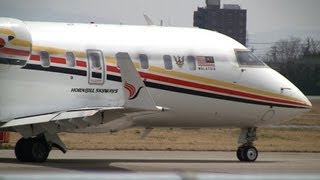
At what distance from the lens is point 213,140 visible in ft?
124

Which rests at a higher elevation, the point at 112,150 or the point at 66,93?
the point at 66,93

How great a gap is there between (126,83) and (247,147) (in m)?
7.32

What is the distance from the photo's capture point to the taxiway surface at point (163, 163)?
2072cm

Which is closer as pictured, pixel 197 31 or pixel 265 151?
pixel 197 31

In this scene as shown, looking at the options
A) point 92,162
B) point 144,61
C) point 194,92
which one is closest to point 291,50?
point 194,92

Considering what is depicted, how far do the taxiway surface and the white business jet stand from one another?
1061 mm

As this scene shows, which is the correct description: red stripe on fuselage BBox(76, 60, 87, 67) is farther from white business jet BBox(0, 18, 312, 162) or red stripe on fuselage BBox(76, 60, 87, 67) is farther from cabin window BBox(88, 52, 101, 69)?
cabin window BBox(88, 52, 101, 69)

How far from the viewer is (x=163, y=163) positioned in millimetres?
23875

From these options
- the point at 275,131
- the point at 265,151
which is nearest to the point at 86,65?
the point at 265,151

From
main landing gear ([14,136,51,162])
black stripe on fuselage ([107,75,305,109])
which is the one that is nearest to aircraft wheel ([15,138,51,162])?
main landing gear ([14,136,51,162])

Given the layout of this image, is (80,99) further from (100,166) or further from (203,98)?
(203,98)

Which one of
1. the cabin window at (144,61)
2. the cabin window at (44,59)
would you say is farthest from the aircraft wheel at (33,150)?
the cabin window at (144,61)

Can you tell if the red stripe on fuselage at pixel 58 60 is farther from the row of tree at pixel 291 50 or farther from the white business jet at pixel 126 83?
the row of tree at pixel 291 50

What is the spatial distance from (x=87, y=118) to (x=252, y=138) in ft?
24.9
